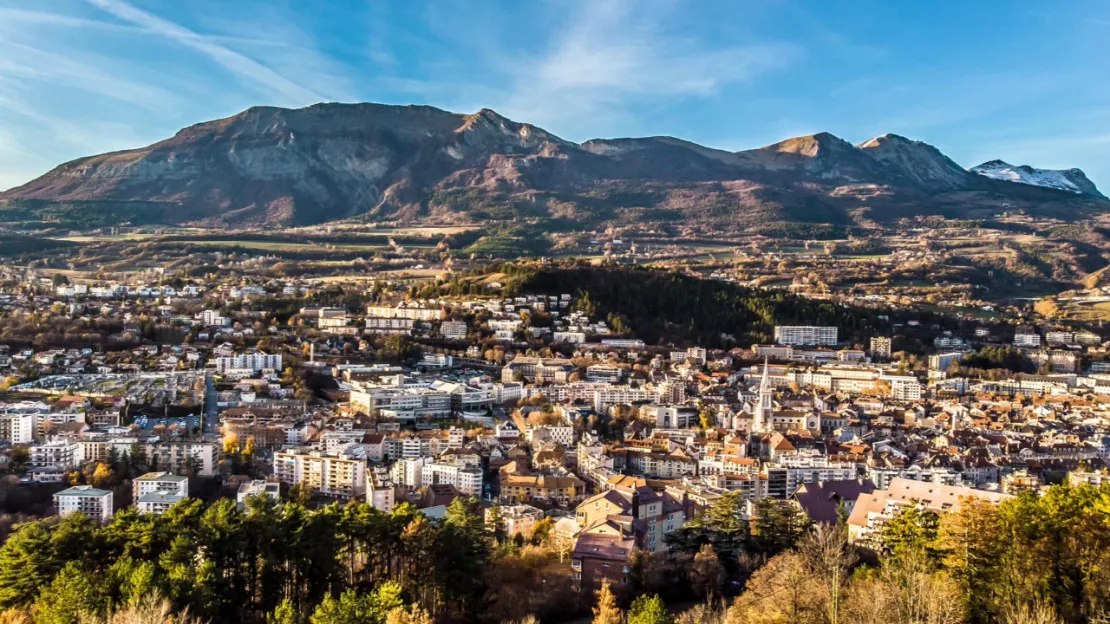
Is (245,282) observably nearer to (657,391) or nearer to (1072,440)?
(657,391)

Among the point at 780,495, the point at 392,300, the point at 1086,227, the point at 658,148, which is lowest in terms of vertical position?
the point at 780,495

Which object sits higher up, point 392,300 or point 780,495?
point 392,300

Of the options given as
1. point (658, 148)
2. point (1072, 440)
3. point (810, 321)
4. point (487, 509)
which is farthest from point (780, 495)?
point (658, 148)

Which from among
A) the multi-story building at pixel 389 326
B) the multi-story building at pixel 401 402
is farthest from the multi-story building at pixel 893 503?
the multi-story building at pixel 389 326

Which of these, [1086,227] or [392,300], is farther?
[1086,227]

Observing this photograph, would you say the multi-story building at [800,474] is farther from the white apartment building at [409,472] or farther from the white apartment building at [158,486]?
the white apartment building at [158,486]

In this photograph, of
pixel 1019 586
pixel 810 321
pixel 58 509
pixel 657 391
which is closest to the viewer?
pixel 1019 586
